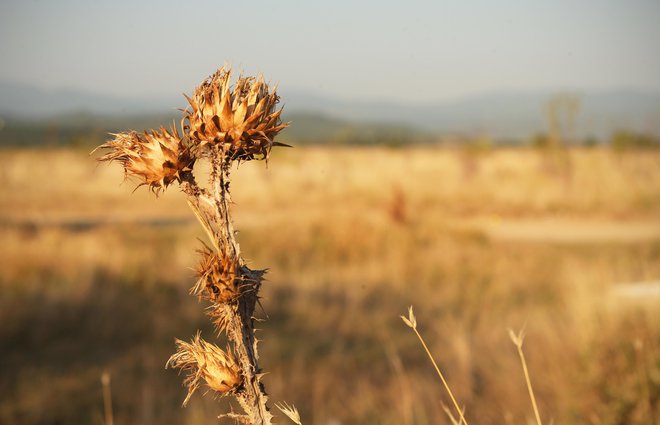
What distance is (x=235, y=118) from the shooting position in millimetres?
883

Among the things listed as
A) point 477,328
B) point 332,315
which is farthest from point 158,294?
point 477,328

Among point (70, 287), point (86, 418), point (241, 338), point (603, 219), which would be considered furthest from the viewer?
point (603, 219)

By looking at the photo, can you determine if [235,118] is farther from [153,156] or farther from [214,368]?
[214,368]

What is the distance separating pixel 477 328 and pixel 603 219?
18.0 meters

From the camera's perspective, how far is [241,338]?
0.82 metres

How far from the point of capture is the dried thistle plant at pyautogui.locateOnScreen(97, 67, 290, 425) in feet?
2.76

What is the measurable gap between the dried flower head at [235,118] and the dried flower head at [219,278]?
0.51ft

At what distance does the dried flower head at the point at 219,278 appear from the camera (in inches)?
32.6

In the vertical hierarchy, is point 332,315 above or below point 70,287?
below

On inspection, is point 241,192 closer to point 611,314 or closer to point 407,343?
point 407,343

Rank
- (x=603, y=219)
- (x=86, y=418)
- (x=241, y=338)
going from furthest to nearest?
(x=603, y=219)
(x=86, y=418)
(x=241, y=338)

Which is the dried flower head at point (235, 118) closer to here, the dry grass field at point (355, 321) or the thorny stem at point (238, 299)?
the thorny stem at point (238, 299)

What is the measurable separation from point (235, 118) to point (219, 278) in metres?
0.22

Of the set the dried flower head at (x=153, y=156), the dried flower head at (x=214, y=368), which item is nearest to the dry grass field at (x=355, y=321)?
the dried flower head at (x=153, y=156)
